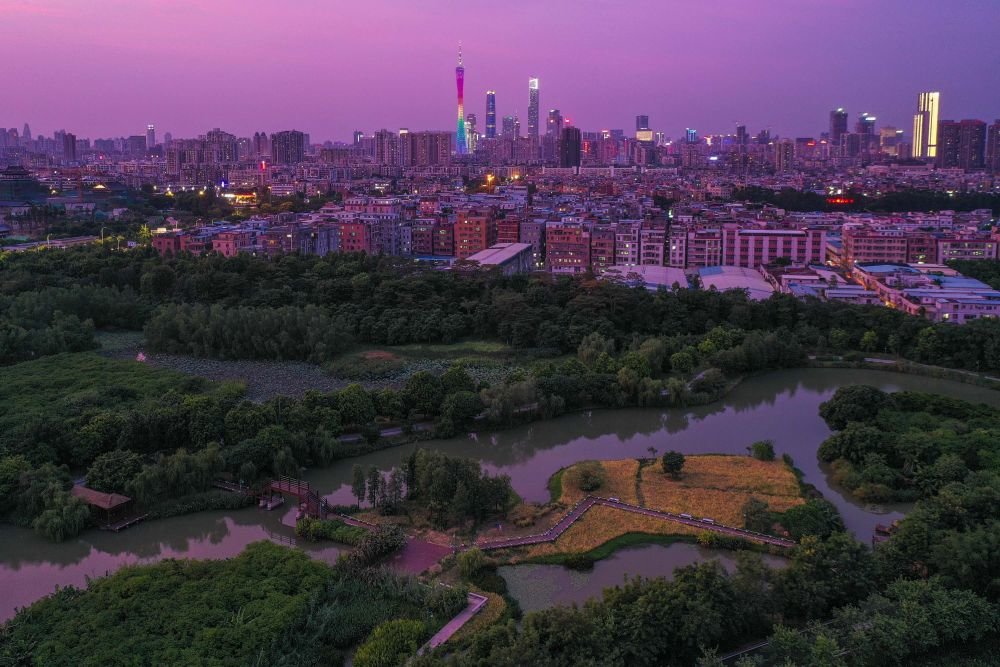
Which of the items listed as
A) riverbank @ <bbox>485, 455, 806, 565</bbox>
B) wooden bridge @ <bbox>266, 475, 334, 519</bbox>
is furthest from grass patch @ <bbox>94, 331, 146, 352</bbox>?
riverbank @ <bbox>485, 455, 806, 565</bbox>

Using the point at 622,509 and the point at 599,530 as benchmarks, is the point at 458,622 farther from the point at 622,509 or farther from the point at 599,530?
the point at 622,509

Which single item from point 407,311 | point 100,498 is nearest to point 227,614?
point 100,498

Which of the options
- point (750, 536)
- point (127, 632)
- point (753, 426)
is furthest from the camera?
point (753, 426)

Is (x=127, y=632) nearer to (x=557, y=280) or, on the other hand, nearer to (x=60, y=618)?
(x=60, y=618)

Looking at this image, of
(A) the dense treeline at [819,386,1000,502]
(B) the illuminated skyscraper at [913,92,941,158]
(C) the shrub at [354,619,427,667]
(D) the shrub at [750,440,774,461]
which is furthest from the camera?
A: (B) the illuminated skyscraper at [913,92,941,158]

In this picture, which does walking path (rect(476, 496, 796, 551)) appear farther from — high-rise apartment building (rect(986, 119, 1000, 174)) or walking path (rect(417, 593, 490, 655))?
high-rise apartment building (rect(986, 119, 1000, 174))

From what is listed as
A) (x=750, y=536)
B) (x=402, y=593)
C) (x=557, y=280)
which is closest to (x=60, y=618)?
(x=402, y=593)

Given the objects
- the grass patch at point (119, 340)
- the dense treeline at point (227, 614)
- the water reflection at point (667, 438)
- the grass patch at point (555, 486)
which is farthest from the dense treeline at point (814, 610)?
the grass patch at point (119, 340)
